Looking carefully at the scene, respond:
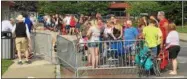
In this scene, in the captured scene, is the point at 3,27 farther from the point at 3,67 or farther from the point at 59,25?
the point at 59,25

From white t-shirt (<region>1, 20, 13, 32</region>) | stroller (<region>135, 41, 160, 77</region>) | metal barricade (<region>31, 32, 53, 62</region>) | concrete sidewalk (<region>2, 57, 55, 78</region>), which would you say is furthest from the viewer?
white t-shirt (<region>1, 20, 13, 32</region>)

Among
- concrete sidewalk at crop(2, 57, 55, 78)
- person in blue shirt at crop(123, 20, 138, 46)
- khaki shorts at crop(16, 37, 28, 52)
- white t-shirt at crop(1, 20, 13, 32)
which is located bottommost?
concrete sidewalk at crop(2, 57, 55, 78)

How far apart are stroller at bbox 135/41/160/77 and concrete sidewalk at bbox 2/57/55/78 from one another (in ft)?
7.30

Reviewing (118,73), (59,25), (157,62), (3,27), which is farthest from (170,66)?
(59,25)

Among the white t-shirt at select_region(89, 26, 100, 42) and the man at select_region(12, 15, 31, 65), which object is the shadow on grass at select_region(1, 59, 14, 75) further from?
the white t-shirt at select_region(89, 26, 100, 42)

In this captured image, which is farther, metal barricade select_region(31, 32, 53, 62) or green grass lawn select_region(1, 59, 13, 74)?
metal barricade select_region(31, 32, 53, 62)

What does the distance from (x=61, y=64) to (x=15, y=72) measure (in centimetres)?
199

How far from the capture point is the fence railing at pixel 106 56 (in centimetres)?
1286

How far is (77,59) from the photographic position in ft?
42.2

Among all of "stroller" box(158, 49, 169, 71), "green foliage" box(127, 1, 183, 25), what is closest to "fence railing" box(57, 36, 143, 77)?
"stroller" box(158, 49, 169, 71)

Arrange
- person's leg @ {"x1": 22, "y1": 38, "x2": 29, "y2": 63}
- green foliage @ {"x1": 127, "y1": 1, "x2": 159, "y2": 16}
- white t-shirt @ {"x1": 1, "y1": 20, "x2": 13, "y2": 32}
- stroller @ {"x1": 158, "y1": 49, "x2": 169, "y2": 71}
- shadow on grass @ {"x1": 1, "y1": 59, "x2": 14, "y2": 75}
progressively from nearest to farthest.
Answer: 1. stroller @ {"x1": 158, "y1": 49, "x2": 169, "y2": 71}
2. shadow on grass @ {"x1": 1, "y1": 59, "x2": 14, "y2": 75}
3. person's leg @ {"x1": 22, "y1": 38, "x2": 29, "y2": 63}
4. white t-shirt @ {"x1": 1, "y1": 20, "x2": 13, "y2": 32}
5. green foliage @ {"x1": 127, "y1": 1, "x2": 159, "y2": 16}

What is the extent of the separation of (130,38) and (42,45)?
383 centimetres

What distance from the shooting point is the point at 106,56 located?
1323cm

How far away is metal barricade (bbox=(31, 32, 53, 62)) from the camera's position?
1573cm
